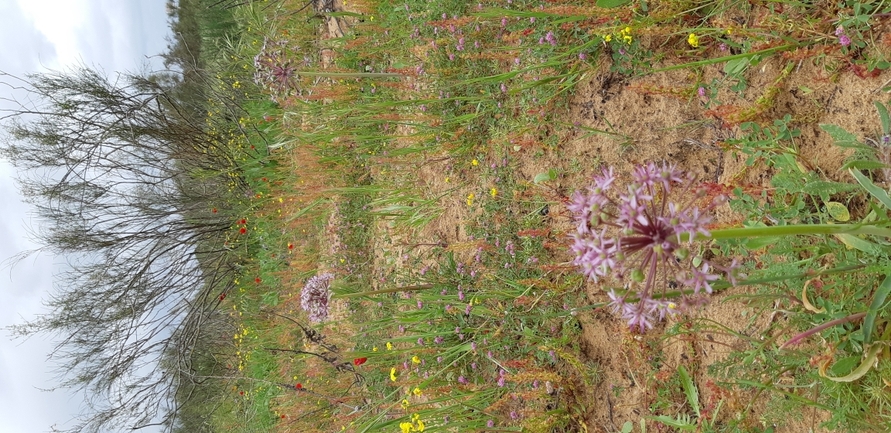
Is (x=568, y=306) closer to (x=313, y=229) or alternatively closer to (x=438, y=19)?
(x=438, y=19)

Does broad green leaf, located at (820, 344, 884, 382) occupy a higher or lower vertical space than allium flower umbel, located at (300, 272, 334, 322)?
higher

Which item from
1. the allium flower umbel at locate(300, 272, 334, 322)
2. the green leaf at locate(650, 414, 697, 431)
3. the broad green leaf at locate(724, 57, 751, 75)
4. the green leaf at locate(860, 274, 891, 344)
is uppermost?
the broad green leaf at locate(724, 57, 751, 75)

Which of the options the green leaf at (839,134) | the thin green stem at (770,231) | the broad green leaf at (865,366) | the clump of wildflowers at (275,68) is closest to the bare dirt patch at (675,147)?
the green leaf at (839,134)

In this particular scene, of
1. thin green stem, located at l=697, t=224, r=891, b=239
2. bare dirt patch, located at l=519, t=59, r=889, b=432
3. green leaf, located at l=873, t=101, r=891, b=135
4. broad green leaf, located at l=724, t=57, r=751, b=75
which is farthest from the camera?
broad green leaf, located at l=724, t=57, r=751, b=75

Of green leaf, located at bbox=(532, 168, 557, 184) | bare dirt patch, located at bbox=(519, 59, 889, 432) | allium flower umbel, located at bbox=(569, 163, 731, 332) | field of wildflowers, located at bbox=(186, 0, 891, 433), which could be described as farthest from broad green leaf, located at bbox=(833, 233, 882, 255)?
green leaf, located at bbox=(532, 168, 557, 184)

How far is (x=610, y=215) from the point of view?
55.1 inches

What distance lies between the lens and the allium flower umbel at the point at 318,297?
567 cm

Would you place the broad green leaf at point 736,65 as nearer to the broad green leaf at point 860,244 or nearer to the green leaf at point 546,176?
the broad green leaf at point 860,244

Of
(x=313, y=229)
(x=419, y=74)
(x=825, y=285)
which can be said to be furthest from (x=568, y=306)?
(x=313, y=229)

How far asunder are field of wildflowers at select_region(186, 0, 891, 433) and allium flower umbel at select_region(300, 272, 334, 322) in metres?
0.26

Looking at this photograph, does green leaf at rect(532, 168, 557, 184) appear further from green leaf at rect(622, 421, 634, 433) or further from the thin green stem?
the thin green stem

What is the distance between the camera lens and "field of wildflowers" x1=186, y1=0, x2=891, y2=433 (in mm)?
1757

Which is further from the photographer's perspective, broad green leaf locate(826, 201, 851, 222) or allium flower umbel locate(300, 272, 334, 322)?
allium flower umbel locate(300, 272, 334, 322)

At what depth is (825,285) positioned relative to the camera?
189 cm
